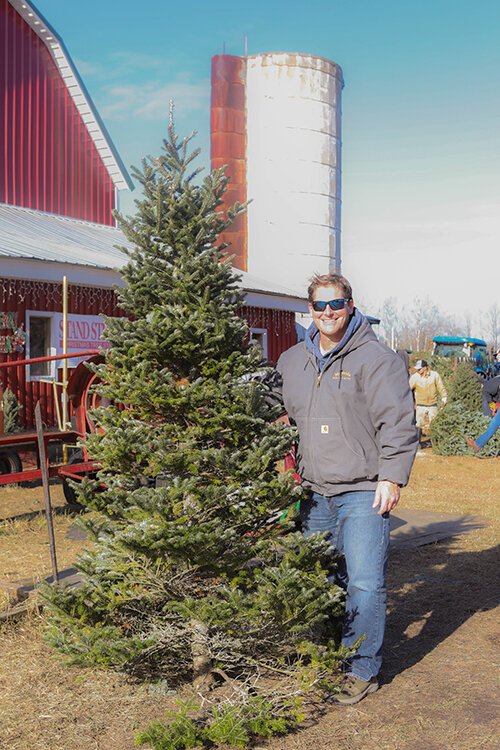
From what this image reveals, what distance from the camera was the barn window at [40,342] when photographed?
43.4ft

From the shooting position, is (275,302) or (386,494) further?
(275,302)

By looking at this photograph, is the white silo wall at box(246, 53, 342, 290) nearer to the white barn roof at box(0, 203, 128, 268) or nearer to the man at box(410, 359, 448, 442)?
the white barn roof at box(0, 203, 128, 268)

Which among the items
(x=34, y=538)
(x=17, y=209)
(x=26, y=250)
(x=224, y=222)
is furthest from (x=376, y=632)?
(x=17, y=209)

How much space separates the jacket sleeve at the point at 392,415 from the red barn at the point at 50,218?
27.5 feet

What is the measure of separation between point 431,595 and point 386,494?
8.08ft

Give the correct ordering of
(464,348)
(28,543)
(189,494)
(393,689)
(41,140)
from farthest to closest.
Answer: (464,348)
(41,140)
(28,543)
(393,689)
(189,494)

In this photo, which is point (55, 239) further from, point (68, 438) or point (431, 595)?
point (431, 595)

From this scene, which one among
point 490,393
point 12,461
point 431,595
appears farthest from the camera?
point 490,393

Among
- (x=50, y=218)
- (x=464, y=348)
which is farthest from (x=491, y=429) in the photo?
(x=464, y=348)

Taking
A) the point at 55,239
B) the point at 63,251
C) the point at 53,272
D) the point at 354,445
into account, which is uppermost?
the point at 55,239

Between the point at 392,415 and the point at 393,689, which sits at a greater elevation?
the point at 392,415

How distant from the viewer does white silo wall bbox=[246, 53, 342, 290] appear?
3105 centimetres

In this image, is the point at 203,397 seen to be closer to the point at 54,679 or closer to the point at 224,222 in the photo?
the point at 224,222

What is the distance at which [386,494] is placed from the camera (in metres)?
3.85
